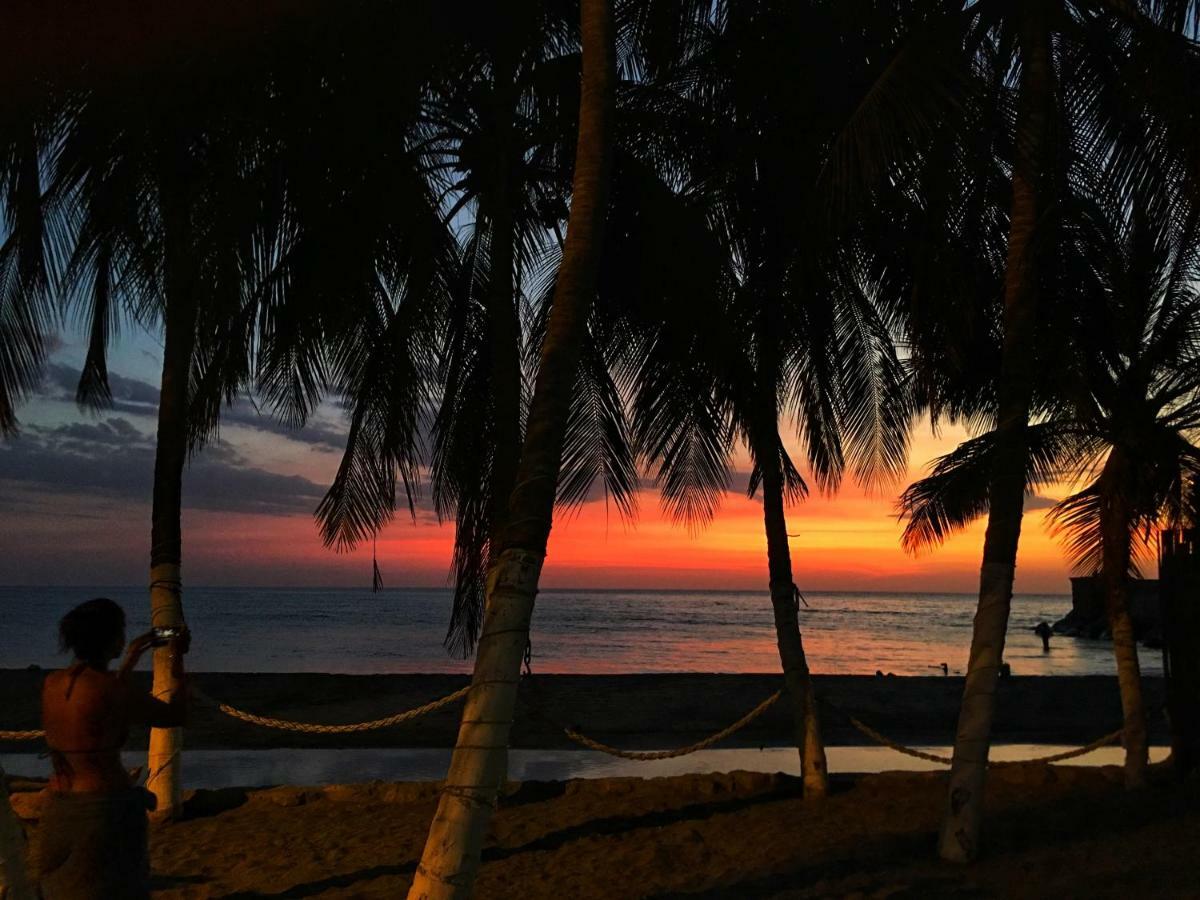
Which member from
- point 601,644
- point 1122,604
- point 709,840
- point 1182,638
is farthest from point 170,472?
point 601,644

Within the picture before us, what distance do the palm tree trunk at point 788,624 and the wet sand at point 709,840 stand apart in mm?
310

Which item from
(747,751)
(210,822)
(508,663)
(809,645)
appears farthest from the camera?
(809,645)

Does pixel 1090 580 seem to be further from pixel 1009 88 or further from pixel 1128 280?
pixel 1009 88

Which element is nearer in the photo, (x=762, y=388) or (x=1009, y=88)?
(x=1009, y=88)

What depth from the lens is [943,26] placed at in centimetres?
673

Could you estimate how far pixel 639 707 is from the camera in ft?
61.5

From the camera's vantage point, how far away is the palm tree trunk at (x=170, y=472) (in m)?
8.20

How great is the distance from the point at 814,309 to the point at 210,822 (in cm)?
601

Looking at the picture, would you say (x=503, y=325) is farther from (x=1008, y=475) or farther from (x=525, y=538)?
(x=1008, y=475)

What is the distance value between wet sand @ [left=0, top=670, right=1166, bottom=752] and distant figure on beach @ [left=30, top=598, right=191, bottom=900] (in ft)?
38.5

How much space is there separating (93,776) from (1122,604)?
750 centimetres

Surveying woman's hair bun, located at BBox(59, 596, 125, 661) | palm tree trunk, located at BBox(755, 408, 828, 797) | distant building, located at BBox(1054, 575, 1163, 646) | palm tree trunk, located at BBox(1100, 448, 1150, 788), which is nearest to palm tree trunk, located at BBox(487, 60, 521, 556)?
palm tree trunk, located at BBox(755, 408, 828, 797)

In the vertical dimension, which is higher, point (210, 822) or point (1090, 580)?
point (1090, 580)

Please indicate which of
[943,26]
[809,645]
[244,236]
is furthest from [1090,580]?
[809,645]
